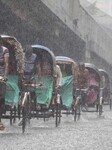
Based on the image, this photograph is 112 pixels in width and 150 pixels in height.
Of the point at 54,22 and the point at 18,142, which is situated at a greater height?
the point at 54,22

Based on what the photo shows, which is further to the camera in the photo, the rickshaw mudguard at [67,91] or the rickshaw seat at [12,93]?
the rickshaw mudguard at [67,91]

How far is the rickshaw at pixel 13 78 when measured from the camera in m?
9.89

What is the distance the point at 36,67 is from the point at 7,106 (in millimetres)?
1582

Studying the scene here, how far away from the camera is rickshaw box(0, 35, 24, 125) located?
389 inches

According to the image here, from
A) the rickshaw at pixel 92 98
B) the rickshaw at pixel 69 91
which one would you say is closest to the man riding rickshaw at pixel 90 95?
the rickshaw at pixel 92 98

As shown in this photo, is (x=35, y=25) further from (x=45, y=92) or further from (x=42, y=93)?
(x=42, y=93)

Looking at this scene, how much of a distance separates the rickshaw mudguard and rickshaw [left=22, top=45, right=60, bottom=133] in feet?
2.74

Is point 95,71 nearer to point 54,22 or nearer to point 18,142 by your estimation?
point 54,22

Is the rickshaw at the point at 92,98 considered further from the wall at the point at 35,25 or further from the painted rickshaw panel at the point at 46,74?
the wall at the point at 35,25

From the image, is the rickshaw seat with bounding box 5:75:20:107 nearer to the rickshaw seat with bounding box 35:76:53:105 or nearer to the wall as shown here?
the rickshaw seat with bounding box 35:76:53:105

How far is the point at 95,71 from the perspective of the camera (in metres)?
19.3

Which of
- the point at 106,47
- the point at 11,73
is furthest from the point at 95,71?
the point at 106,47

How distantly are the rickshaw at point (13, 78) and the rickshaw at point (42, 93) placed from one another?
0.24 meters

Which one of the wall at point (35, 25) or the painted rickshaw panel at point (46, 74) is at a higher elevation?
the wall at point (35, 25)
